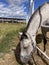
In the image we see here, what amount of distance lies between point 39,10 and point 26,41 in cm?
97

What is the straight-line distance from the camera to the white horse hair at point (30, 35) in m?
3.45

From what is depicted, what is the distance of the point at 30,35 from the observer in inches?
141

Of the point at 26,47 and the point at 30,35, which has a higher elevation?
the point at 30,35

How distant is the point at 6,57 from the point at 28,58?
1300 mm

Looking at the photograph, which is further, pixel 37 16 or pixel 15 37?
pixel 15 37

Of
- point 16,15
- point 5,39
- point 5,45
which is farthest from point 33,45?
point 16,15

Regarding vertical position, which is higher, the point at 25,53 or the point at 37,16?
the point at 37,16

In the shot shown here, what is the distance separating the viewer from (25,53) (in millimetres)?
3453

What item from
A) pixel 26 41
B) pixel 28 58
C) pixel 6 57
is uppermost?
pixel 26 41

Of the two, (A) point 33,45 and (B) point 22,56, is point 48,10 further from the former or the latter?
(B) point 22,56

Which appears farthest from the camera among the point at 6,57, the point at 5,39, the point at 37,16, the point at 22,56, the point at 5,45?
the point at 5,39

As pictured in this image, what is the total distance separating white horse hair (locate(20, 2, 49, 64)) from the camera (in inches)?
136

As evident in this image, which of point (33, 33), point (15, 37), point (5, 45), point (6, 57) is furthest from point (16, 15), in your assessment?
point (33, 33)

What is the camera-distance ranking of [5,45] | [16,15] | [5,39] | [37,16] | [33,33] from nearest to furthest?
1. [33,33]
2. [37,16]
3. [5,45]
4. [5,39]
5. [16,15]
